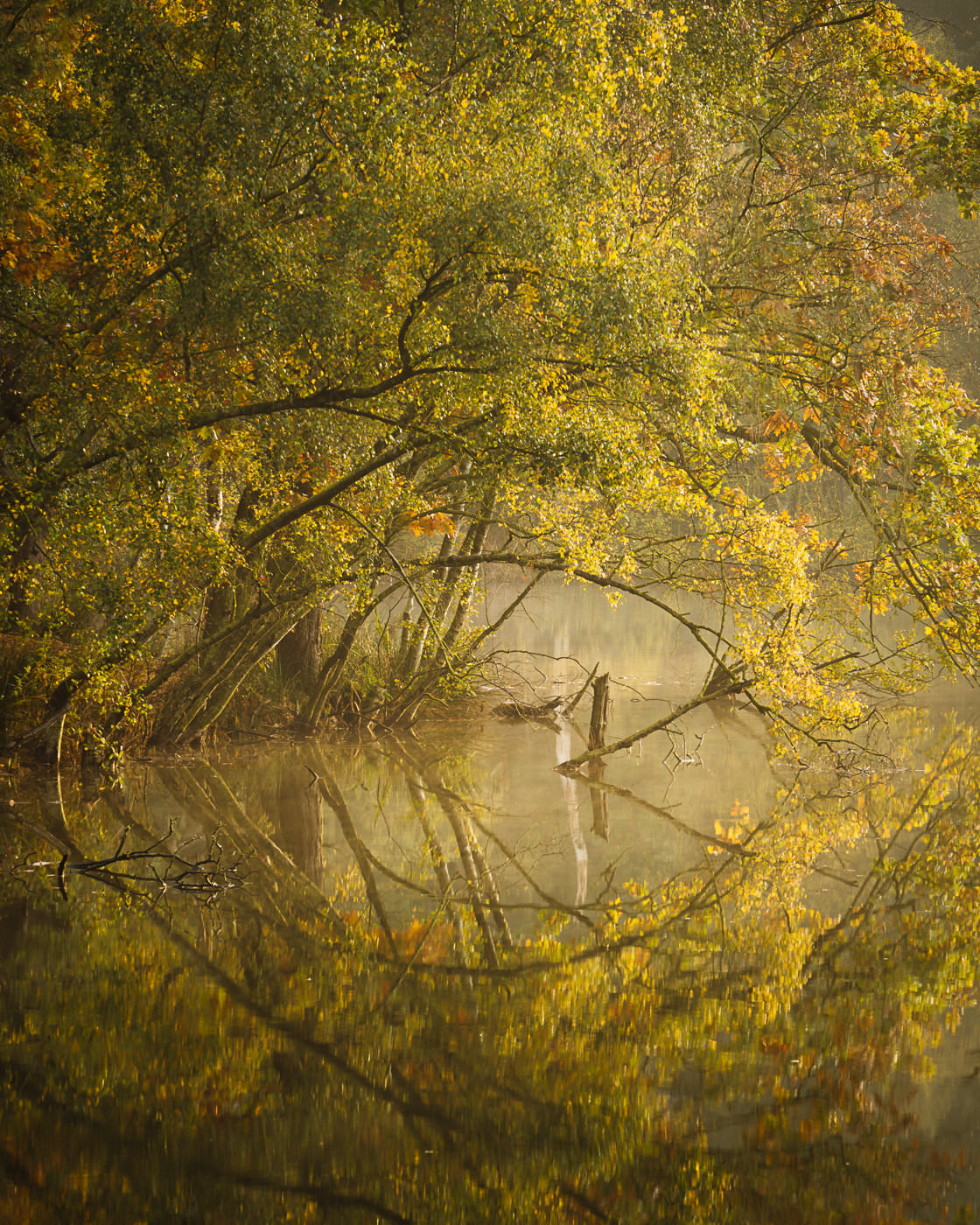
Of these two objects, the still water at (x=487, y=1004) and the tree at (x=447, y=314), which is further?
the tree at (x=447, y=314)

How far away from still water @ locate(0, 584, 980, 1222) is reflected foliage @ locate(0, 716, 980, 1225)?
16 millimetres

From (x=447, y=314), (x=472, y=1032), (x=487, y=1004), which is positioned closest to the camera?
(x=472, y=1032)

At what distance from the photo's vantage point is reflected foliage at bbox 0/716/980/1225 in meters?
3.44

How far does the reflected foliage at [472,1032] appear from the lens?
3.44 metres

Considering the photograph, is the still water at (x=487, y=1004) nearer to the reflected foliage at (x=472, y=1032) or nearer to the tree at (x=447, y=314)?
the reflected foliage at (x=472, y=1032)

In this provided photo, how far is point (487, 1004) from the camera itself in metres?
4.93

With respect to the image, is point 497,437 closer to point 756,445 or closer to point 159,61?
point 159,61

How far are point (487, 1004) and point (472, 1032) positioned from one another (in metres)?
0.33

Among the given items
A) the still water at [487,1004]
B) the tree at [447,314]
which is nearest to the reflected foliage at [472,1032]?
the still water at [487,1004]

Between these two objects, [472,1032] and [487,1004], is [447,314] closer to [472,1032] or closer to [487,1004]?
[487,1004]

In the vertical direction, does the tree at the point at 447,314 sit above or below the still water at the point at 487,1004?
above

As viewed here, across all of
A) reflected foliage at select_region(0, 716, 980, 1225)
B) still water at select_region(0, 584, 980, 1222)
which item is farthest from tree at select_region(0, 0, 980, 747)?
reflected foliage at select_region(0, 716, 980, 1225)

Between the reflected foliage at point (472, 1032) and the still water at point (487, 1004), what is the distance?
16 mm

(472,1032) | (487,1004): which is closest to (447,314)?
(487,1004)
